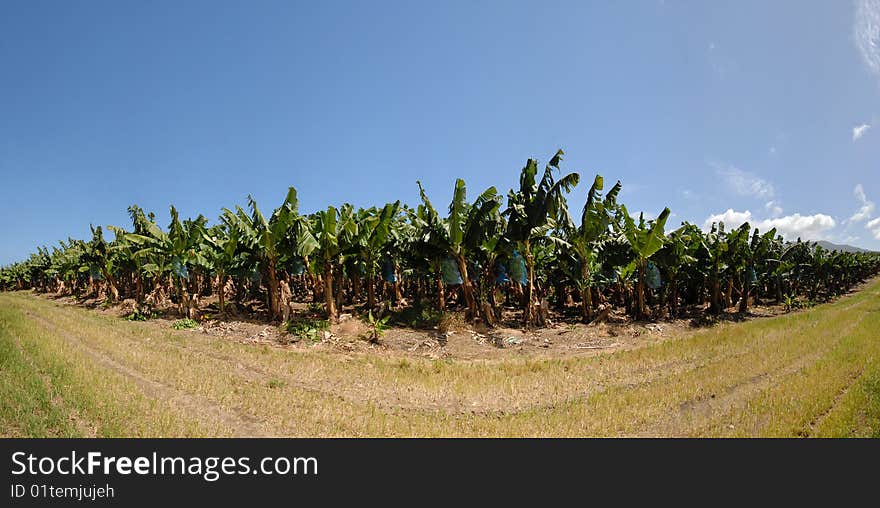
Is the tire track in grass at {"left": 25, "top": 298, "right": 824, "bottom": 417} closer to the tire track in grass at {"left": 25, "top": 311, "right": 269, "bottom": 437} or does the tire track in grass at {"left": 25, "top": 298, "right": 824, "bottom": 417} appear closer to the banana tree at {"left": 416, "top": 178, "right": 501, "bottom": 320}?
the tire track in grass at {"left": 25, "top": 311, "right": 269, "bottom": 437}

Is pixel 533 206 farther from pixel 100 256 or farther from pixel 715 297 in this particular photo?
pixel 100 256

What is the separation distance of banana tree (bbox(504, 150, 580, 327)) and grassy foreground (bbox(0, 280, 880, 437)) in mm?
5425

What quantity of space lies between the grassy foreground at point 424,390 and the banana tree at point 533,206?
542 centimetres

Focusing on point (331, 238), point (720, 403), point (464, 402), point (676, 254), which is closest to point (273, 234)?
point (331, 238)

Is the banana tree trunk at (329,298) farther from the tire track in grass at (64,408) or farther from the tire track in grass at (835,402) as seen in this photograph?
the tire track in grass at (835,402)

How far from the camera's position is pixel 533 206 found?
51.4 ft

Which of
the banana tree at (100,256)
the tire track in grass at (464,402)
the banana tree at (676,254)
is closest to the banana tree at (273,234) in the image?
the tire track in grass at (464,402)

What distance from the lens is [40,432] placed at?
506cm

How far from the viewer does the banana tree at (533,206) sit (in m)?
15.2

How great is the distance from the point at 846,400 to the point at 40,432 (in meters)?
13.3

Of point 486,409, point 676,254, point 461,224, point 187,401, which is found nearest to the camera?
point 187,401

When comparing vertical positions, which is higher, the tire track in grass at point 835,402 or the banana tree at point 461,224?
the banana tree at point 461,224

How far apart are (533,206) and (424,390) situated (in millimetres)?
9499
